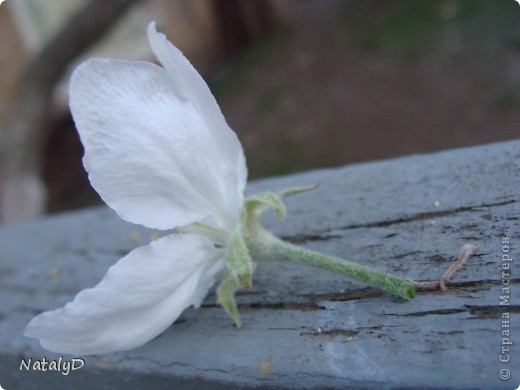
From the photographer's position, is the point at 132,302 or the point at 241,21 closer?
the point at 132,302

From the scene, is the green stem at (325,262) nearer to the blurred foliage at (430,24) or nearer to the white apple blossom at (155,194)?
→ the white apple blossom at (155,194)

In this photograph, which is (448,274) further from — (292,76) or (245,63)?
(245,63)

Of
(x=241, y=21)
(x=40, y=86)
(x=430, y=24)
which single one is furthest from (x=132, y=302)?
(x=241, y=21)

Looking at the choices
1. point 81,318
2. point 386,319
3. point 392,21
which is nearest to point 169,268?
point 81,318

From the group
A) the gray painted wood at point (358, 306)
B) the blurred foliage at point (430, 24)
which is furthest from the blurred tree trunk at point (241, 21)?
→ the gray painted wood at point (358, 306)

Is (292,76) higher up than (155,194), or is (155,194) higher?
(155,194)

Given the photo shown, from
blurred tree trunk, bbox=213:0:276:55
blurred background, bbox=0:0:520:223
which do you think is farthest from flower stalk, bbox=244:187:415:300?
blurred tree trunk, bbox=213:0:276:55
